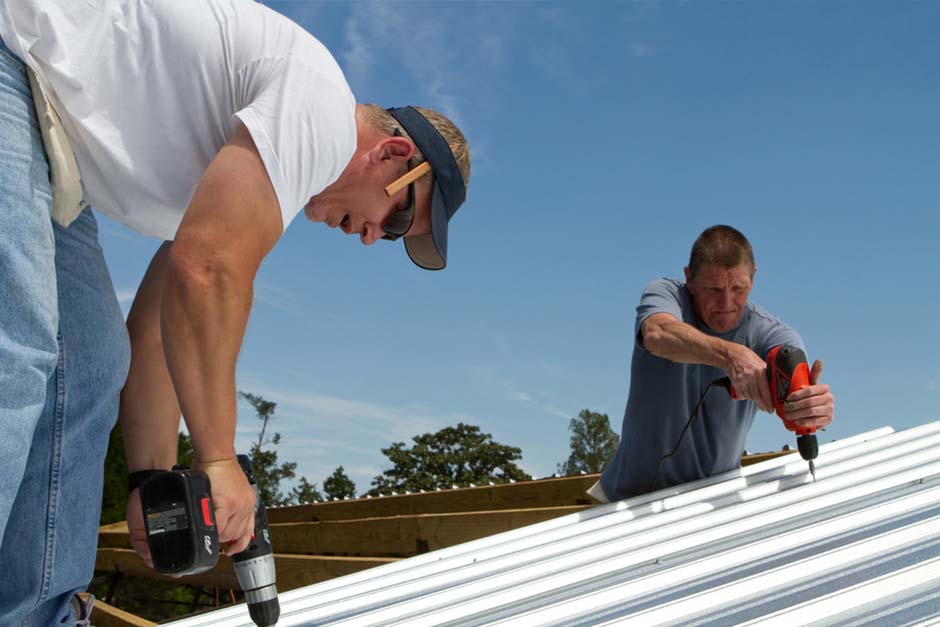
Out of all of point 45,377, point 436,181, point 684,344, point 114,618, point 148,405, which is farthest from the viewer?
Result: point 114,618

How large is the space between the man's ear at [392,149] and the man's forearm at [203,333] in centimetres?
53

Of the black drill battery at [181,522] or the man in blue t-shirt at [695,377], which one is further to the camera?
the man in blue t-shirt at [695,377]

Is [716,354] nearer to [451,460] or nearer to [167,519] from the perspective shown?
[167,519]

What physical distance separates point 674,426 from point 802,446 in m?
0.77

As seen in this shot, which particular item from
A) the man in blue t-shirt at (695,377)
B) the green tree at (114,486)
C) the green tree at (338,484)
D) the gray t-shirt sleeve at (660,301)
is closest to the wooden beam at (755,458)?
the man in blue t-shirt at (695,377)

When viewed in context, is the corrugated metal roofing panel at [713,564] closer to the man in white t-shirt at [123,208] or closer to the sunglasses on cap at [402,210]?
the man in white t-shirt at [123,208]

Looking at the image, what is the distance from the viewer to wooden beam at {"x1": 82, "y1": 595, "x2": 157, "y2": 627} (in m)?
3.69

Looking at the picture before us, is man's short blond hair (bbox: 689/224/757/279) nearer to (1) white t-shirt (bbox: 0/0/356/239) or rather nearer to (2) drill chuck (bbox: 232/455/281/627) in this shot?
(1) white t-shirt (bbox: 0/0/356/239)

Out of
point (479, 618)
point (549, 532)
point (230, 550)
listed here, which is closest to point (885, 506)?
point (479, 618)

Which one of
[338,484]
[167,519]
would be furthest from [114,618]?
[338,484]

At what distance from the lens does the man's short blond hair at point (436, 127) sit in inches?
69.6

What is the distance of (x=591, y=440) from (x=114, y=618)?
1692 centimetres

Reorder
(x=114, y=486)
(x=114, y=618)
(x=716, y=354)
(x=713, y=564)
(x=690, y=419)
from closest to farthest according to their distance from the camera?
1. (x=713, y=564)
2. (x=716, y=354)
3. (x=690, y=419)
4. (x=114, y=618)
5. (x=114, y=486)

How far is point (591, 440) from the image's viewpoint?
2036 centimetres
